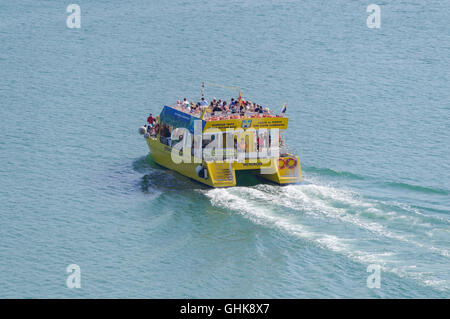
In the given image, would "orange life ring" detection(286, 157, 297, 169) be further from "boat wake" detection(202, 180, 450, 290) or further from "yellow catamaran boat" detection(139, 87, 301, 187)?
"boat wake" detection(202, 180, 450, 290)

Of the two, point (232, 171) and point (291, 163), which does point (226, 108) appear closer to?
point (232, 171)

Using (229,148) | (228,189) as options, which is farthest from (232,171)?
(229,148)

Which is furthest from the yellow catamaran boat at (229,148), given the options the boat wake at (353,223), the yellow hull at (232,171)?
the boat wake at (353,223)

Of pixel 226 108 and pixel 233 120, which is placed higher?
pixel 226 108

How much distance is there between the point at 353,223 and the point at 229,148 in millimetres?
9863

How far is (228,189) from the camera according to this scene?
4506 cm

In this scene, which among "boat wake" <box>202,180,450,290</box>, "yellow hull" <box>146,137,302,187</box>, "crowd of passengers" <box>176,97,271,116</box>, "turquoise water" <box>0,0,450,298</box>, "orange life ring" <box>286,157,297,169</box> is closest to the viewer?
"boat wake" <box>202,180,450,290</box>

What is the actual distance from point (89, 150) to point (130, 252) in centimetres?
1706

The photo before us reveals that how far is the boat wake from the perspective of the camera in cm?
3556

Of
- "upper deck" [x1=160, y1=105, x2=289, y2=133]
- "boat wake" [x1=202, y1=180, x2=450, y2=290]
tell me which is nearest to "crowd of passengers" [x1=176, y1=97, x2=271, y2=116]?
"upper deck" [x1=160, y1=105, x2=289, y2=133]

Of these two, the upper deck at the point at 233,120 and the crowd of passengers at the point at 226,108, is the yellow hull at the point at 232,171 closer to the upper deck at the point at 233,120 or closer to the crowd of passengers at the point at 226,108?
the upper deck at the point at 233,120

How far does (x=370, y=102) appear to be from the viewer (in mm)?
64875

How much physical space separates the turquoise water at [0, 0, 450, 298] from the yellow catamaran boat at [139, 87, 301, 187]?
1.10 meters

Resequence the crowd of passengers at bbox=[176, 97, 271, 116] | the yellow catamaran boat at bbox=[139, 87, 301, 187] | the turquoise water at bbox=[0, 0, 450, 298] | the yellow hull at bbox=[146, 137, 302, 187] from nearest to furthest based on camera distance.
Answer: the turquoise water at bbox=[0, 0, 450, 298], the yellow hull at bbox=[146, 137, 302, 187], the yellow catamaran boat at bbox=[139, 87, 301, 187], the crowd of passengers at bbox=[176, 97, 271, 116]
